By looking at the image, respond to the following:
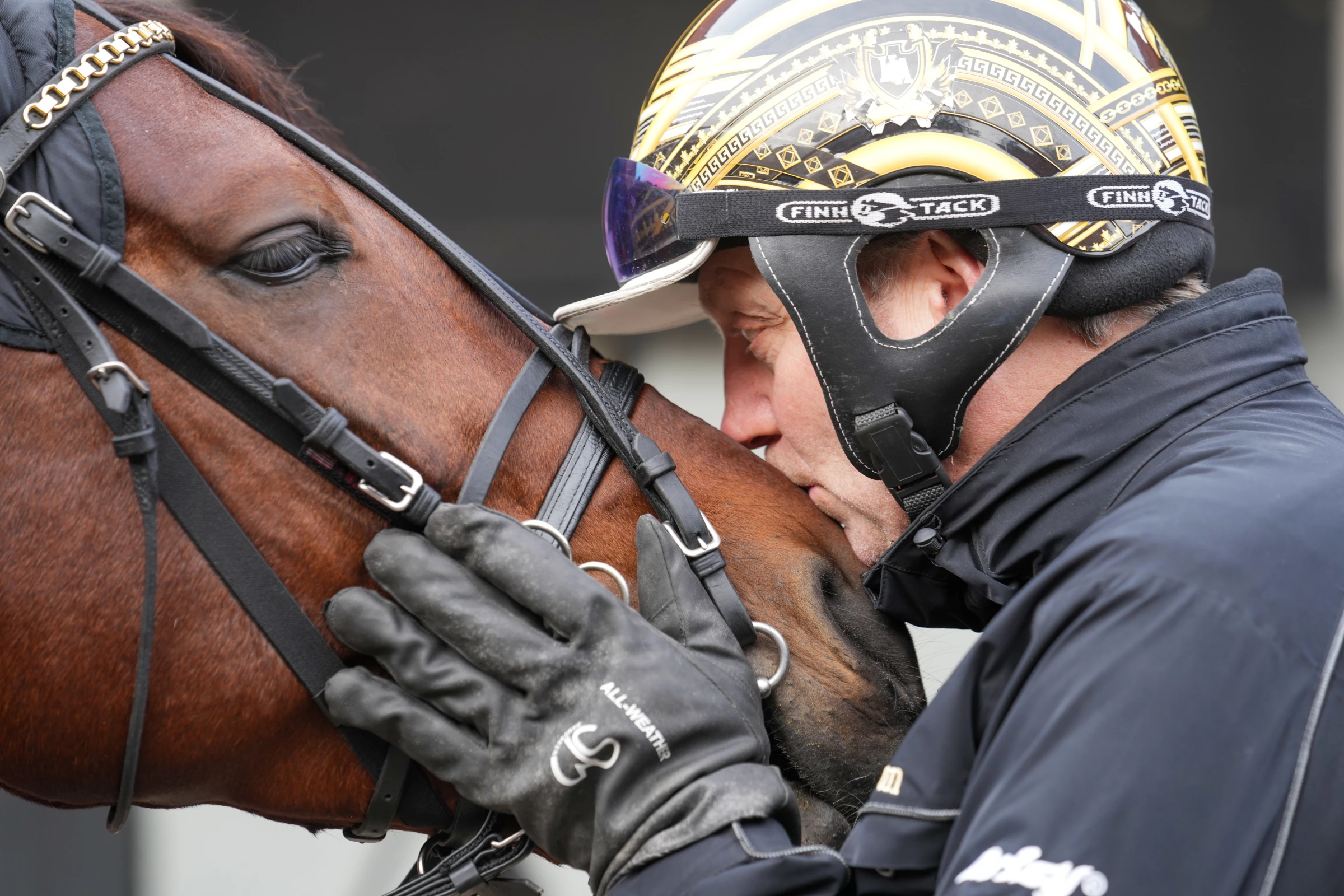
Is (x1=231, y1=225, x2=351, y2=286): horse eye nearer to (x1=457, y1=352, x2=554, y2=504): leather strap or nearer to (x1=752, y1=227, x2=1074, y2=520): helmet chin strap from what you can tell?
(x1=457, y1=352, x2=554, y2=504): leather strap

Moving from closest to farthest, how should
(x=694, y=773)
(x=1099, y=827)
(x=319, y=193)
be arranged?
(x=1099, y=827) → (x=694, y=773) → (x=319, y=193)

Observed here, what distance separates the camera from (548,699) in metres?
1.39

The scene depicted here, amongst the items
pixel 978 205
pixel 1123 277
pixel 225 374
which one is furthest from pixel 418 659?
pixel 1123 277

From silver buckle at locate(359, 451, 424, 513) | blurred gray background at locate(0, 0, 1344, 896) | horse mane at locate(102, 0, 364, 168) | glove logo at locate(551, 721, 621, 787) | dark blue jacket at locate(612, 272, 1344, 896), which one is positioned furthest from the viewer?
blurred gray background at locate(0, 0, 1344, 896)

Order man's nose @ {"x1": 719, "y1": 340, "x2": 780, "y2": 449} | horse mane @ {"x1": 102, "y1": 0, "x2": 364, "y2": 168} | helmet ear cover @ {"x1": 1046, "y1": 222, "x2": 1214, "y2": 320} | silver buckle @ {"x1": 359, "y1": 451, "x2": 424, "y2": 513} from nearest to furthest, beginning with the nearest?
silver buckle @ {"x1": 359, "y1": 451, "x2": 424, "y2": 513}
helmet ear cover @ {"x1": 1046, "y1": 222, "x2": 1214, "y2": 320}
horse mane @ {"x1": 102, "y1": 0, "x2": 364, "y2": 168}
man's nose @ {"x1": 719, "y1": 340, "x2": 780, "y2": 449}

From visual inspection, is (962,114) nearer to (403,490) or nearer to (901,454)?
(901,454)

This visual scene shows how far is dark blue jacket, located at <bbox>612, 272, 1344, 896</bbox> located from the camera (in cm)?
106

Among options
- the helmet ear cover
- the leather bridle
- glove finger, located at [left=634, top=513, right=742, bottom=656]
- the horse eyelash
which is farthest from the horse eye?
the helmet ear cover

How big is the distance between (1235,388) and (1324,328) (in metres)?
3.40

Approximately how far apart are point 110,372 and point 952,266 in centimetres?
110

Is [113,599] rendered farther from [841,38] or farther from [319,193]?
[841,38]

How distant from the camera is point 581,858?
4.73 ft

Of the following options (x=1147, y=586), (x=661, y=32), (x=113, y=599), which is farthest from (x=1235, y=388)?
(x=661, y=32)

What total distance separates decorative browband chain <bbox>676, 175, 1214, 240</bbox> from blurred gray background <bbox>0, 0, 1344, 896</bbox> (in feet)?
8.52
